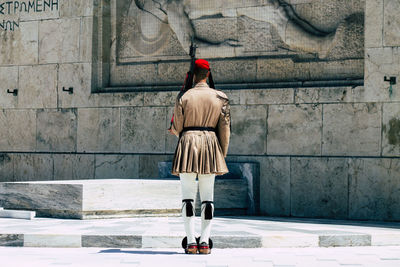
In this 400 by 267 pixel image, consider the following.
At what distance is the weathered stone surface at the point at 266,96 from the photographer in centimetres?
1166

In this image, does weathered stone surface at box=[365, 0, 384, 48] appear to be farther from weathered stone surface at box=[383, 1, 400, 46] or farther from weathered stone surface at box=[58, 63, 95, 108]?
weathered stone surface at box=[58, 63, 95, 108]

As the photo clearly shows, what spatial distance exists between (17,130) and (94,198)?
14.3 ft

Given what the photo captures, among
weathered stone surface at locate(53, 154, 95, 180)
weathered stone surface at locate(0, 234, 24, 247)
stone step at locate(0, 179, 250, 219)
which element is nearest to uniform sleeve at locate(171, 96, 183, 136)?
weathered stone surface at locate(0, 234, 24, 247)

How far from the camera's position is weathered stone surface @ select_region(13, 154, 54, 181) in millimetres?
13547

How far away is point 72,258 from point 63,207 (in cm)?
283

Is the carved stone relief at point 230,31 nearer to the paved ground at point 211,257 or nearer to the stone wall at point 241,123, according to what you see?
the stone wall at point 241,123

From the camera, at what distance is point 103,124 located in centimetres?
1306

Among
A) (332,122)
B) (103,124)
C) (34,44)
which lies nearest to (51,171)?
(103,124)

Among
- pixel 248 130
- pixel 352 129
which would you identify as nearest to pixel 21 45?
pixel 248 130

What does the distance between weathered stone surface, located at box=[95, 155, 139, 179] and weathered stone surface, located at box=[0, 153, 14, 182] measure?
1.87 meters

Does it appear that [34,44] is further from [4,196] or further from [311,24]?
[311,24]

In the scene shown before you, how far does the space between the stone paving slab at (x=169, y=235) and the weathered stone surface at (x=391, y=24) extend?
9.58 feet

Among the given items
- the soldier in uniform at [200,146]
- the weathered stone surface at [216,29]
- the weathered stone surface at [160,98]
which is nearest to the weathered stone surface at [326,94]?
the weathered stone surface at [216,29]

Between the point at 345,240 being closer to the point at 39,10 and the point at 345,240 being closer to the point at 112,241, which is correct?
the point at 112,241
